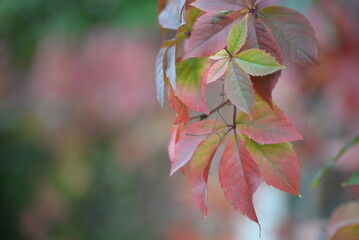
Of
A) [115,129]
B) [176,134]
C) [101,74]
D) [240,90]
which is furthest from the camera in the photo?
[115,129]

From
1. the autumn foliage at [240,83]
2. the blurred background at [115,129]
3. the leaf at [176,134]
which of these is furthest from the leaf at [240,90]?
the blurred background at [115,129]

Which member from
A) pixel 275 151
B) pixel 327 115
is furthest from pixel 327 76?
pixel 275 151

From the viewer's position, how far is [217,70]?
511mm

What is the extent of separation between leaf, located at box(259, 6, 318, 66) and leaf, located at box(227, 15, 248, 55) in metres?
0.03

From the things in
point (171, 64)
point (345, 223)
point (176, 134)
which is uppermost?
point (171, 64)

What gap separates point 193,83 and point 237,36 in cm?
6

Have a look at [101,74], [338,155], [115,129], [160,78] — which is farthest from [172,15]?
[115,129]

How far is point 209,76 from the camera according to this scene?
20.3 inches

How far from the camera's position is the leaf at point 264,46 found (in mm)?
494

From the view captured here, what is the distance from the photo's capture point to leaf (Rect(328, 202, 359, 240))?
716 mm

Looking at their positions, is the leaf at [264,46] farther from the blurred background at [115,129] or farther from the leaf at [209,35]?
the blurred background at [115,129]

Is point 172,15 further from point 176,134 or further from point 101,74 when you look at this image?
point 101,74

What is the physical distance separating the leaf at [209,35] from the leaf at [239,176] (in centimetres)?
9

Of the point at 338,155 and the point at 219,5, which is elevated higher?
the point at 219,5
